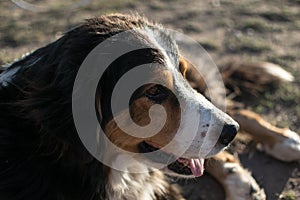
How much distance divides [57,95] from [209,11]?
16.1ft

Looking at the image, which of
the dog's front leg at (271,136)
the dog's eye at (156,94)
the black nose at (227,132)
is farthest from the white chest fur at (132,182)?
the dog's front leg at (271,136)

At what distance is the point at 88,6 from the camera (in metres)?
8.07

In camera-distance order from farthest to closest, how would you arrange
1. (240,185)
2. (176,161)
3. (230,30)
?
(230,30) → (240,185) → (176,161)

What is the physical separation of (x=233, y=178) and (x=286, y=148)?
675 millimetres

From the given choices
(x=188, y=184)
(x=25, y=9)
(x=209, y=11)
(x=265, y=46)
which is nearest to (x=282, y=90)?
(x=265, y=46)

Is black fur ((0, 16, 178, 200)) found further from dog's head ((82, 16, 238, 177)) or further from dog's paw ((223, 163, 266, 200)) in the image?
dog's paw ((223, 163, 266, 200))

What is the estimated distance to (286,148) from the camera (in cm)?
499

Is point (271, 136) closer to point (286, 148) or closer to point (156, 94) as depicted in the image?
point (286, 148)

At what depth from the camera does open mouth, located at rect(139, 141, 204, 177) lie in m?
3.86

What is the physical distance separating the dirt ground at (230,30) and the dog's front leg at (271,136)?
0.29 feet

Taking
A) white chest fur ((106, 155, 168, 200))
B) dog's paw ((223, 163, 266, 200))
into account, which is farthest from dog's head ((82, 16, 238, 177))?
dog's paw ((223, 163, 266, 200))

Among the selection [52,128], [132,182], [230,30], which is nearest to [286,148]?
[132,182]

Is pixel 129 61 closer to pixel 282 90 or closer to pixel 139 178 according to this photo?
pixel 139 178

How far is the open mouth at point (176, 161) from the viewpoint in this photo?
152 inches
